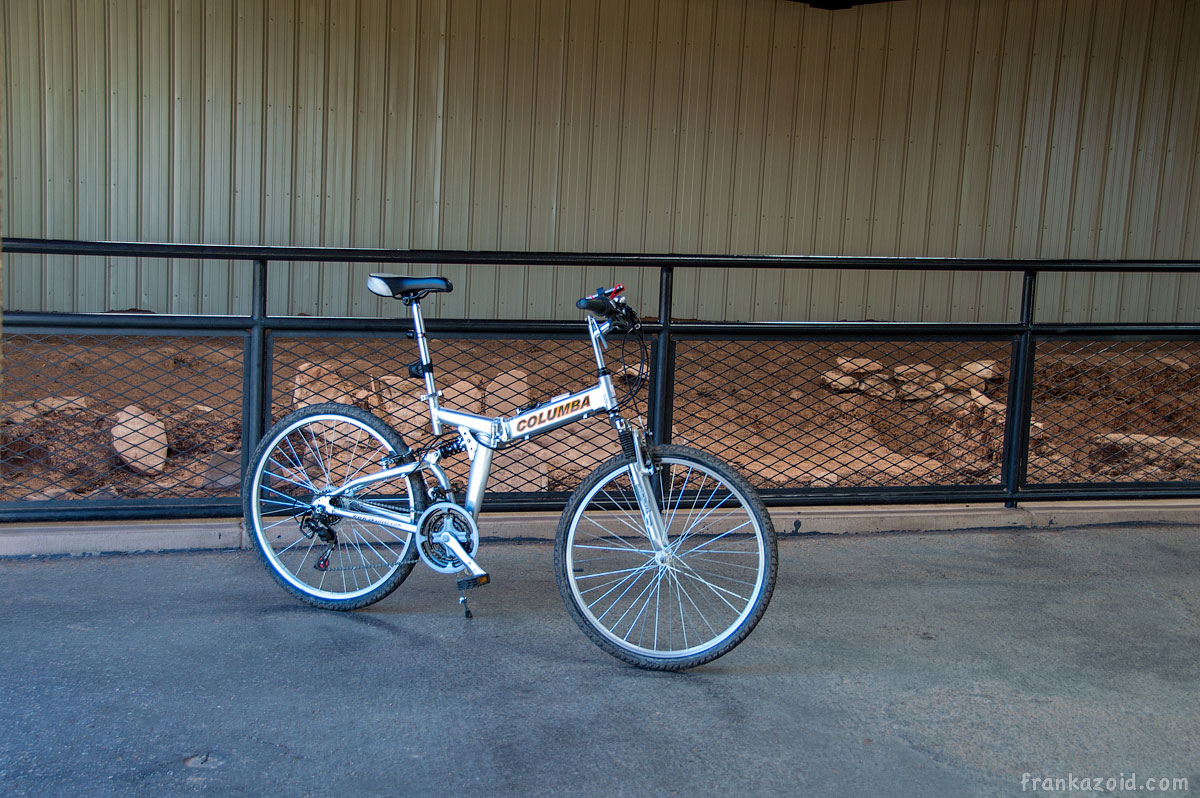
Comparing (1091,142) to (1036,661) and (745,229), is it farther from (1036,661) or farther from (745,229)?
(1036,661)

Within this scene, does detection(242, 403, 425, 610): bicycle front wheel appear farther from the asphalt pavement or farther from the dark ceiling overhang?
the dark ceiling overhang

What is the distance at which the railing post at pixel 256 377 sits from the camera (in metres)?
3.54

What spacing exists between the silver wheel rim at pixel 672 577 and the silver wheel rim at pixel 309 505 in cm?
66

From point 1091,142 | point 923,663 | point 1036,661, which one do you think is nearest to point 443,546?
point 923,663

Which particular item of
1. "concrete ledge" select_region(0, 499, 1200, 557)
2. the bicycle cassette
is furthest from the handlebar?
"concrete ledge" select_region(0, 499, 1200, 557)

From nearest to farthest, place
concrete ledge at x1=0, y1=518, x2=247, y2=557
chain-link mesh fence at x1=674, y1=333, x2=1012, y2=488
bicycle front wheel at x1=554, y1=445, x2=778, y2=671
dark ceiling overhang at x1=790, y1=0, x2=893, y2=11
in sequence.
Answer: bicycle front wheel at x1=554, y1=445, x2=778, y2=671
concrete ledge at x1=0, y1=518, x2=247, y2=557
chain-link mesh fence at x1=674, y1=333, x2=1012, y2=488
dark ceiling overhang at x1=790, y1=0, x2=893, y2=11

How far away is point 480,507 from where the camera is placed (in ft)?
9.80

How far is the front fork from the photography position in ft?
8.70

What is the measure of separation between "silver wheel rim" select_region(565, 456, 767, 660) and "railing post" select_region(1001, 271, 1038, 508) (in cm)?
122

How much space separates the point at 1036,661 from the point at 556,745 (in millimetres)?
1457

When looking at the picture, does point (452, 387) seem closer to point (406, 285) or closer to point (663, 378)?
point (663, 378)

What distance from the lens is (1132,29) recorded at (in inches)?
350
